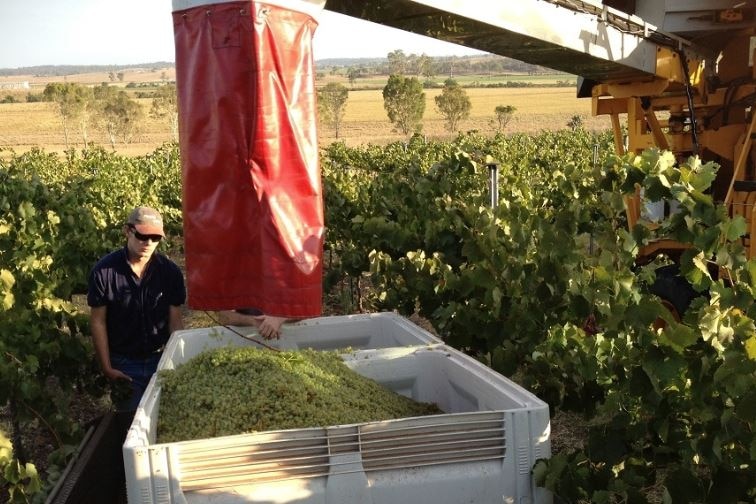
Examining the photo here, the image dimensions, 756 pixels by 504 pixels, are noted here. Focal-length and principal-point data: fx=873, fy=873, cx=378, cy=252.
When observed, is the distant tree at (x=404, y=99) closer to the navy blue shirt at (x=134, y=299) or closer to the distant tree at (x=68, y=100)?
the distant tree at (x=68, y=100)

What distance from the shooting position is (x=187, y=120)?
7.79 ft

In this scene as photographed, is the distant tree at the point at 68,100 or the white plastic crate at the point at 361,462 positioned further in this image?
the distant tree at the point at 68,100

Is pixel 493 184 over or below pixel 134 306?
over

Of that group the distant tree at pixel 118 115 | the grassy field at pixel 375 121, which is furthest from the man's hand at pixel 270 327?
the distant tree at pixel 118 115

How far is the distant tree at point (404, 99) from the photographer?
5647 cm

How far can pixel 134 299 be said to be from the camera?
186 inches

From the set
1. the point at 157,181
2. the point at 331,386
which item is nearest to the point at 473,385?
the point at 331,386

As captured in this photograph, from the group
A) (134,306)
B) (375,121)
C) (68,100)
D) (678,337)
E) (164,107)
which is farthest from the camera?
(375,121)

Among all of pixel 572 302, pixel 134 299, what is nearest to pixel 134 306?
pixel 134 299

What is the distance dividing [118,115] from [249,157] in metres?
68.8

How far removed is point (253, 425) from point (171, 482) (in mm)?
509

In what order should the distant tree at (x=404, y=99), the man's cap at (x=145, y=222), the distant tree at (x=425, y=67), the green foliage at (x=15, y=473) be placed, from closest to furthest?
the green foliage at (x=15, y=473) → the man's cap at (x=145, y=222) → the distant tree at (x=404, y=99) → the distant tree at (x=425, y=67)

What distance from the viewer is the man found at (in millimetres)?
4652

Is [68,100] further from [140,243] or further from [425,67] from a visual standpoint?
[425,67]
